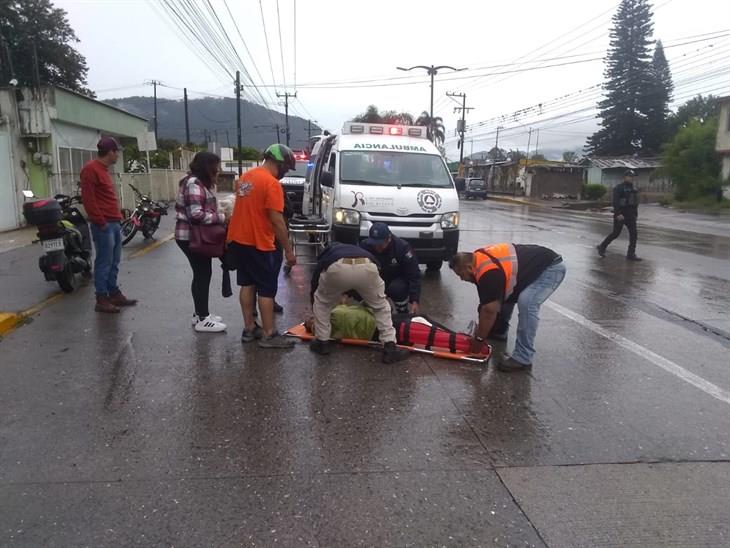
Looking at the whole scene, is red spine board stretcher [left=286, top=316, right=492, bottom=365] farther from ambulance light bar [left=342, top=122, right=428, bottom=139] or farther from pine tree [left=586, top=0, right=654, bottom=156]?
pine tree [left=586, top=0, right=654, bottom=156]

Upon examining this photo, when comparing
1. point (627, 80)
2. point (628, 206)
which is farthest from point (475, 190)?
point (628, 206)

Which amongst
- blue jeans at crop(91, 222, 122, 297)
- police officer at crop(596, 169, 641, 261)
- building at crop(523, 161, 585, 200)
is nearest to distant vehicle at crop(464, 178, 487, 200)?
building at crop(523, 161, 585, 200)

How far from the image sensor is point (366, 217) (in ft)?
27.3

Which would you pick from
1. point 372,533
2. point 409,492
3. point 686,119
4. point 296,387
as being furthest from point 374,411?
point 686,119

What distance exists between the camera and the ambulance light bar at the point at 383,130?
33.9 feet

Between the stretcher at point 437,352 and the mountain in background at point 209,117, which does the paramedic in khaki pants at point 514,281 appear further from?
the mountain in background at point 209,117

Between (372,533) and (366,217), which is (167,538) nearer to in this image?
(372,533)

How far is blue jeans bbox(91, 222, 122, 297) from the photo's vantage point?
643 cm

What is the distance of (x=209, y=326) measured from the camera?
585 centimetres

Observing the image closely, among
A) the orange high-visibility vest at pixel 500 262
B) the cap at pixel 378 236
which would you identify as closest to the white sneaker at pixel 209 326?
the cap at pixel 378 236

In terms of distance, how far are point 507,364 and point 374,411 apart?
1400 millimetres

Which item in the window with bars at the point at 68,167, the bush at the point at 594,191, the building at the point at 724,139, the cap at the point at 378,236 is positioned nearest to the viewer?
the cap at the point at 378,236

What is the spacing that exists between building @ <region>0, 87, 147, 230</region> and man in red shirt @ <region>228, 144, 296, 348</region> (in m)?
10.0

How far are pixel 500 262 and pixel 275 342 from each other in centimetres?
213
